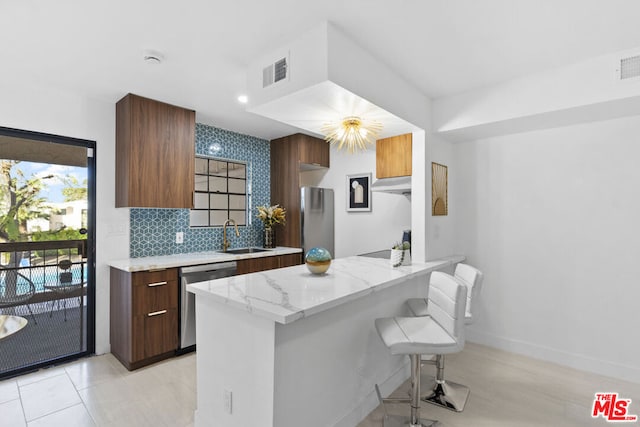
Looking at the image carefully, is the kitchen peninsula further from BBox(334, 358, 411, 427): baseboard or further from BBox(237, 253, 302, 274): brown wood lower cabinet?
BBox(237, 253, 302, 274): brown wood lower cabinet

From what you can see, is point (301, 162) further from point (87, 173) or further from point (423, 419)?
point (423, 419)

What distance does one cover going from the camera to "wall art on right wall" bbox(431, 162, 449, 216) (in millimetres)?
3094

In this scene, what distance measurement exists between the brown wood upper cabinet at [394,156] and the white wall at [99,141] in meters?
2.64

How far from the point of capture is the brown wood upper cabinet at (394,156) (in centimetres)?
312

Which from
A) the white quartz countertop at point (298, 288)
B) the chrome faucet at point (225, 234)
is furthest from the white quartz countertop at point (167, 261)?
the white quartz countertop at point (298, 288)

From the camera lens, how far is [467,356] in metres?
3.01

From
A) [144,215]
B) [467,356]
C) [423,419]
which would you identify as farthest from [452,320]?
[144,215]

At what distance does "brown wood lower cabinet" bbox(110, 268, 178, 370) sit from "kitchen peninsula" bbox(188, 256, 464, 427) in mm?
1149

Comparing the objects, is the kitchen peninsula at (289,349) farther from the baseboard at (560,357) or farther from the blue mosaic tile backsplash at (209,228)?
the blue mosaic tile backsplash at (209,228)

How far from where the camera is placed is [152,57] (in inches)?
88.7

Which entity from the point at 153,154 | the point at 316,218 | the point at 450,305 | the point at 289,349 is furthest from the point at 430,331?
the point at 153,154

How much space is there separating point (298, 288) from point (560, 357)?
102 inches

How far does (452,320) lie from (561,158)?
6.87 feet

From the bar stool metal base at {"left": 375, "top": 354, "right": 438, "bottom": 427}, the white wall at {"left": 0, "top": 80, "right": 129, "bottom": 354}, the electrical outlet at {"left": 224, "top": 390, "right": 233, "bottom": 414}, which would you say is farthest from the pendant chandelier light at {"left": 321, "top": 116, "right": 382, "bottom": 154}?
the white wall at {"left": 0, "top": 80, "right": 129, "bottom": 354}
